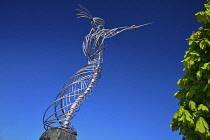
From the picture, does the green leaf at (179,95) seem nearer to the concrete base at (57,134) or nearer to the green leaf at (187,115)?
the green leaf at (187,115)

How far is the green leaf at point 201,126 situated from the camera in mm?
8898

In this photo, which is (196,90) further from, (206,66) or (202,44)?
(202,44)

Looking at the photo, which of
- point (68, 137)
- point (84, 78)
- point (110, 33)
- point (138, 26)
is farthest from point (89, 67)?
point (138, 26)

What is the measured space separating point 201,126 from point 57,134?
6020 mm

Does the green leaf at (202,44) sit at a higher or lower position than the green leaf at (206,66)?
higher

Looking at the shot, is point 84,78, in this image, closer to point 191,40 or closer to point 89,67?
point 89,67

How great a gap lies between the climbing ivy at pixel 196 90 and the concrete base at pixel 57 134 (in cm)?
482

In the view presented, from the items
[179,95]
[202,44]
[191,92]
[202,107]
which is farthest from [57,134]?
[202,44]

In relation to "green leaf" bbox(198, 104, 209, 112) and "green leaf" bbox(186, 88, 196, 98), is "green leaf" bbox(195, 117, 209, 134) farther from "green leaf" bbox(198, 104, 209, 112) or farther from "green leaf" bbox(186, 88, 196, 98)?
"green leaf" bbox(186, 88, 196, 98)

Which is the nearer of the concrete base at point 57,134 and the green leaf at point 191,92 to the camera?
the green leaf at point 191,92

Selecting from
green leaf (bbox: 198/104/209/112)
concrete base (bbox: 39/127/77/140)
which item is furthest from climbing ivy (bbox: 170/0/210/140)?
concrete base (bbox: 39/127/77/140)

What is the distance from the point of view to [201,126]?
29.5 feet

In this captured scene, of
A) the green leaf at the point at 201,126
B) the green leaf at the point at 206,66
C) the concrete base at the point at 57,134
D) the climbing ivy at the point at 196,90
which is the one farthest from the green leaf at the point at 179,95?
the concrete base at the point at 57,134

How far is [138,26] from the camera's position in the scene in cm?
1504
